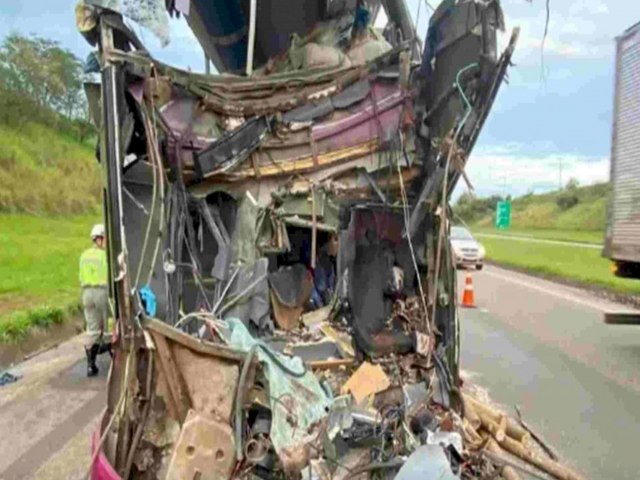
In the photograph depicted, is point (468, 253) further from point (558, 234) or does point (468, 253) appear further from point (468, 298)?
point (558, 234)

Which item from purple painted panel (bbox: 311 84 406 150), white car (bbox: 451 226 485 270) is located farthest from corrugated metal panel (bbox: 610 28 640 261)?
white car (bbox: 451 226 485 270)

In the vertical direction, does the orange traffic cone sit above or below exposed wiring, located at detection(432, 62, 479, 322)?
below

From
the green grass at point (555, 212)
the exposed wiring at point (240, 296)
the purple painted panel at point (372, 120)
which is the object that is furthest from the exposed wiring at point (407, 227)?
the green grass at point (555, 212)

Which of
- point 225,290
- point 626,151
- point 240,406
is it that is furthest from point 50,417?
point 626,151

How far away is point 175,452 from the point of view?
408cm

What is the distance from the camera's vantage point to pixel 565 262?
79.8 feet

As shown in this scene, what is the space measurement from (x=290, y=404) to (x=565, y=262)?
21657mm

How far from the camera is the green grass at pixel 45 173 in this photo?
92.5 ft

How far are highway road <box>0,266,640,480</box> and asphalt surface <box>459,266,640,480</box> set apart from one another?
1 centimetres

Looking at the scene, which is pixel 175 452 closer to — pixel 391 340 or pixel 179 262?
pixel 179 262

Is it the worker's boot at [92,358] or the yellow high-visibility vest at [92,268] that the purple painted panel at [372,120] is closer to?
the yellow high-visibility vest at [92,268]

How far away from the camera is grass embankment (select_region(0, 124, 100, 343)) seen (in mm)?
12258

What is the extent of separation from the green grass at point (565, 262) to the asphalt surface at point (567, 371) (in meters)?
2.52

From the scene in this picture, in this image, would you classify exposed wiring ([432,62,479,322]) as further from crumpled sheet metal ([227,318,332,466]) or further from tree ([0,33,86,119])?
tree ([0,33,86,119])
